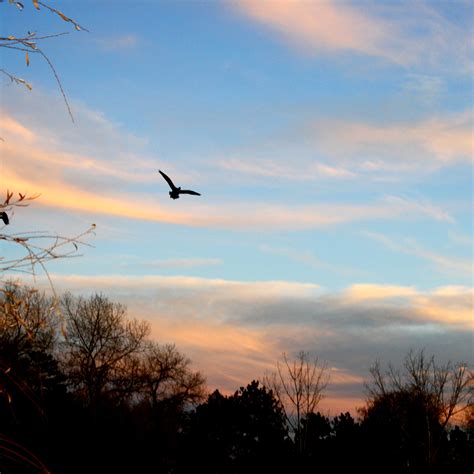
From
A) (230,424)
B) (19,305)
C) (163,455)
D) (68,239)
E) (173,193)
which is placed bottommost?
(163,455)

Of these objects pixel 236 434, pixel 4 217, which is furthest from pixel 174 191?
pixel 236 434

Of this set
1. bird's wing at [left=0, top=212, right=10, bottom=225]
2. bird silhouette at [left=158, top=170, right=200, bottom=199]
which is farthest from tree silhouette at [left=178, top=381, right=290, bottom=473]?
bird's wing at [left=0, top=212, right=10, bottom=225]

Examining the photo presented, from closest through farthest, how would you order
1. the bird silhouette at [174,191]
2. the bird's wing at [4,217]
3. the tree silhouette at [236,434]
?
the bird's wing at [4,217] < the bird silhouette at [174,191] < the tree silhouette at [236,434]

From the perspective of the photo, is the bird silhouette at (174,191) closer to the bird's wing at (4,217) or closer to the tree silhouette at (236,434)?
the bird's wing at (4,217)

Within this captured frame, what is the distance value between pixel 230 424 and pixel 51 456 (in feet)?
21.9

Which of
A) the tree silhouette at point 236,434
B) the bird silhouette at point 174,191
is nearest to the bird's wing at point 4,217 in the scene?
the bird silhouette at point 174,191

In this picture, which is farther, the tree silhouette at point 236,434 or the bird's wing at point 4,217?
the tree silhouette at point 236,434

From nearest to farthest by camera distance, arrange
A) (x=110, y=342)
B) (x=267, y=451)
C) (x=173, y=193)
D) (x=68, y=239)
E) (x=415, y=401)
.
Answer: (x=68, y=239), (x=173, y=193), (x=267, y=451), (x=415, y=401), (x=110, y=342)

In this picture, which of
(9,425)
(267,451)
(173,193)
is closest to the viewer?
(173,193)

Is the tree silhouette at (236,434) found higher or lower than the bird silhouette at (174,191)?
lower

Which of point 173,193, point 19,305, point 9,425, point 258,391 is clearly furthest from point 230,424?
point 19,305

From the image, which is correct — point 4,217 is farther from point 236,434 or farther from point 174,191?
point 236,434

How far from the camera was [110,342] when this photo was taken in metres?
44.8

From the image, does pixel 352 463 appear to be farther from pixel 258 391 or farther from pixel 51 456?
pixel 51 456
